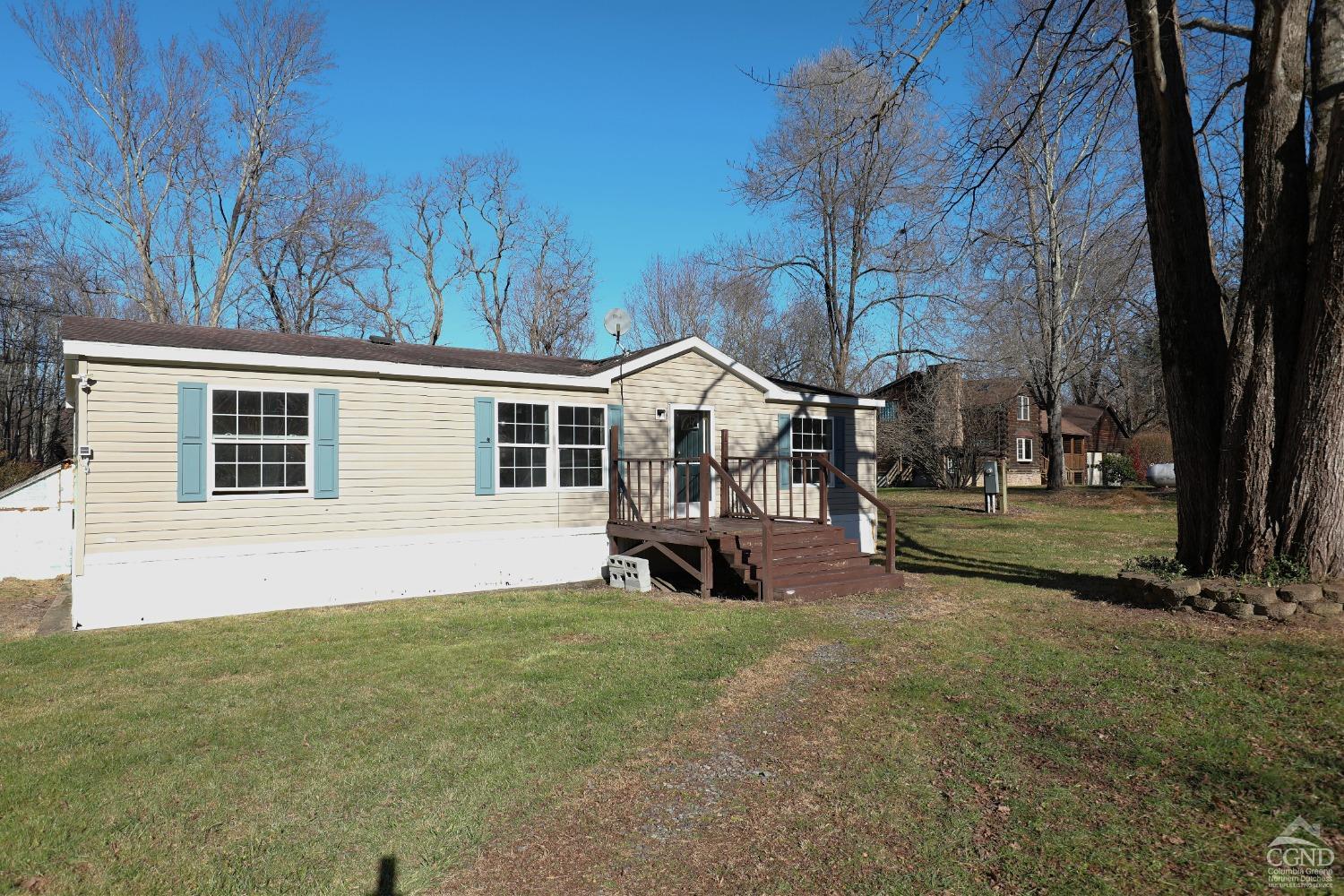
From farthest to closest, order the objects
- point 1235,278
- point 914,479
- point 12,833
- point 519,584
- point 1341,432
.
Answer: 1. point 914,479
2. point 1235,278
3. point 519,584
4. point 1341,432
5. point 12,833

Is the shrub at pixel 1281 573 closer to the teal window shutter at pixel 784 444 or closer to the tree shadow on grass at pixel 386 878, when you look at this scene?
the teal window shutter at pixel 784 444

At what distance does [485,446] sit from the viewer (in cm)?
1016

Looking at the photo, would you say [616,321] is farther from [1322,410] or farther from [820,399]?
[1322,410]

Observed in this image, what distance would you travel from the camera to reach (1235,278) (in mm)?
15664

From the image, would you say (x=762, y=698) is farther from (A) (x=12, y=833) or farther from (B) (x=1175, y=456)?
(B) (x=1175, y=456)

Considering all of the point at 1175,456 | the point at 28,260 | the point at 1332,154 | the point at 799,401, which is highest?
the point at 28,260

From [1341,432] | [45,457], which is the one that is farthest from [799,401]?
[45,457]

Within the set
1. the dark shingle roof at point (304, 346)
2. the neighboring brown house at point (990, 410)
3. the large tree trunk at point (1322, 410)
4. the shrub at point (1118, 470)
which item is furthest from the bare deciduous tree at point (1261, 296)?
the shrub at point (1118, 470)

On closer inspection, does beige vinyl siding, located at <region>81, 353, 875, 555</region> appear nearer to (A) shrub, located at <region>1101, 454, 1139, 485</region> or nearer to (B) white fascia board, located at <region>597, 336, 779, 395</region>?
(B) white fascia board, located at <region>597, 336, 779, 395</region>

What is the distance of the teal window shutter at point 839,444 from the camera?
13469mm

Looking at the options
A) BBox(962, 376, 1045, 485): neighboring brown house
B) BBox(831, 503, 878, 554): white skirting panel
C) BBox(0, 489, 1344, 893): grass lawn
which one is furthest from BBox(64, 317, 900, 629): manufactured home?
BBox(962, 376, 1045, 485): neighboring brown house

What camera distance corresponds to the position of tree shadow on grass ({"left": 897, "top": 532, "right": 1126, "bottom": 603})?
9.01 meters

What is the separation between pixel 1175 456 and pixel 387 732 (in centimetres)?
836

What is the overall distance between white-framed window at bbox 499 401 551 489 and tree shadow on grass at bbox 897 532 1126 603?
5.82 meters
